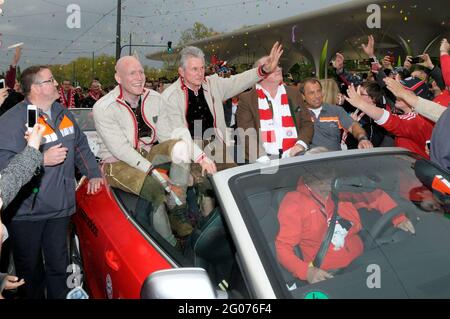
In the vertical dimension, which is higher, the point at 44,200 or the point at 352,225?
the point at 352,225

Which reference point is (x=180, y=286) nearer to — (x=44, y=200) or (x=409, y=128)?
(x=44, y=200)

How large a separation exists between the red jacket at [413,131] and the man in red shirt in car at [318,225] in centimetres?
196

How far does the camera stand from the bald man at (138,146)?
8.63 ft

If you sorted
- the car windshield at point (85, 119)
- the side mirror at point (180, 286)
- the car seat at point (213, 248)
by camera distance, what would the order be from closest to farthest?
the side mirror at point (180, 286) → the car seat at point (213, 248) → the car windshield at point (85, 119)

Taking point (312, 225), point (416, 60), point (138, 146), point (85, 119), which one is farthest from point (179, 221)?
point (85, 119)

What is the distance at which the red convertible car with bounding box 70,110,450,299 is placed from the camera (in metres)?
1.77

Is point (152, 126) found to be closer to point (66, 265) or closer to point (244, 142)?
point (244, 142)

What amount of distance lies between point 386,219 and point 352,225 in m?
0.17

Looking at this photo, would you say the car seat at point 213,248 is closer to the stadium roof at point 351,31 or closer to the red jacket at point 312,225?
the red jacket at point 312,225

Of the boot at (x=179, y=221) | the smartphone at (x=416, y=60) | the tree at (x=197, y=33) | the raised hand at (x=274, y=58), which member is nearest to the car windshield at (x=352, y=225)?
the boot at (x=179, y=221)

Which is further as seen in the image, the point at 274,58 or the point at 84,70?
the point at 84,70

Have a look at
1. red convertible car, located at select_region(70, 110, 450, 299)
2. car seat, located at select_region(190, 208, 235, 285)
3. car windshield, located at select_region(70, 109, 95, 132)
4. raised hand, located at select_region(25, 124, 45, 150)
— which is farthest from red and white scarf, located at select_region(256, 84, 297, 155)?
car windshield, located at select_region(70, 109, 95, 132)

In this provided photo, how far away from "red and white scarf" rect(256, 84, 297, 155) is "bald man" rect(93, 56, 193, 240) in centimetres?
98

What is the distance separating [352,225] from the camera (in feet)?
6.88
